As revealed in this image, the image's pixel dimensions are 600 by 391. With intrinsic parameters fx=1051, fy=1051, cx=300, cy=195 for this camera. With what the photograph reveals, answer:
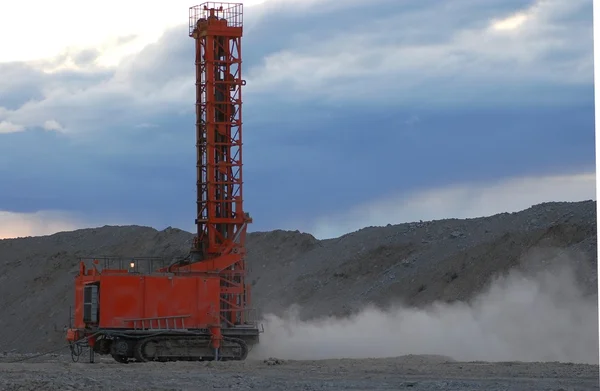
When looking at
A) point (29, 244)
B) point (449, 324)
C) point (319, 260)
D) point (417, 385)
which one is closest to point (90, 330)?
point (417, 385)

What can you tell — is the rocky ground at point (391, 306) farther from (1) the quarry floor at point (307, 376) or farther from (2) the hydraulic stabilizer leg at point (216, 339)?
(2) the hydraulic stabilizer leg at point (216, 339)

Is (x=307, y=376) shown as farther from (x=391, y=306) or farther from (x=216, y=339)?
(x=391, y=306)

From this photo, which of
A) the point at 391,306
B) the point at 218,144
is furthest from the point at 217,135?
the point at 391,306

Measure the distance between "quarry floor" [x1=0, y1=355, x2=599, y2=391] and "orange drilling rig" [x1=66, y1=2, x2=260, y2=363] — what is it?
4.98ft

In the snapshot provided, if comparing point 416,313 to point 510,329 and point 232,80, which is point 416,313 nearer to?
point 510,329

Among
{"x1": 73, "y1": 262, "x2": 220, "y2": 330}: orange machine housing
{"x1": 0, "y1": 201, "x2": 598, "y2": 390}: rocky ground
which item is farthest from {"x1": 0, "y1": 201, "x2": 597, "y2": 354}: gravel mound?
{"x1": 73, "y1": 262, "x2": 220, "y2": 330}: orange machine housing

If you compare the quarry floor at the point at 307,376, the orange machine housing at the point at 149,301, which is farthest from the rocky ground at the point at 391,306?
the orange machine housing at the point at 149,301

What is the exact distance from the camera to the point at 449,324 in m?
48.1

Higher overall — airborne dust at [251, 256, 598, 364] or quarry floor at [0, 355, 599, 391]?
airborne dust at [251, 256, 598, 364]

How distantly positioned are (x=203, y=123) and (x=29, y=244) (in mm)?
57960

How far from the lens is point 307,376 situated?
1173 inches

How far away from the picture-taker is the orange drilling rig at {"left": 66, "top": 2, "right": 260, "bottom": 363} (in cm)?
3666

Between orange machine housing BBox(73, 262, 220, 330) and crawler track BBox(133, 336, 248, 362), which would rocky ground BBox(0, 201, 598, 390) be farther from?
orange machine housing BBox(73, 262, 220, 330)

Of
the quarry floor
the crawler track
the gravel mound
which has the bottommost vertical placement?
the quarry floor
